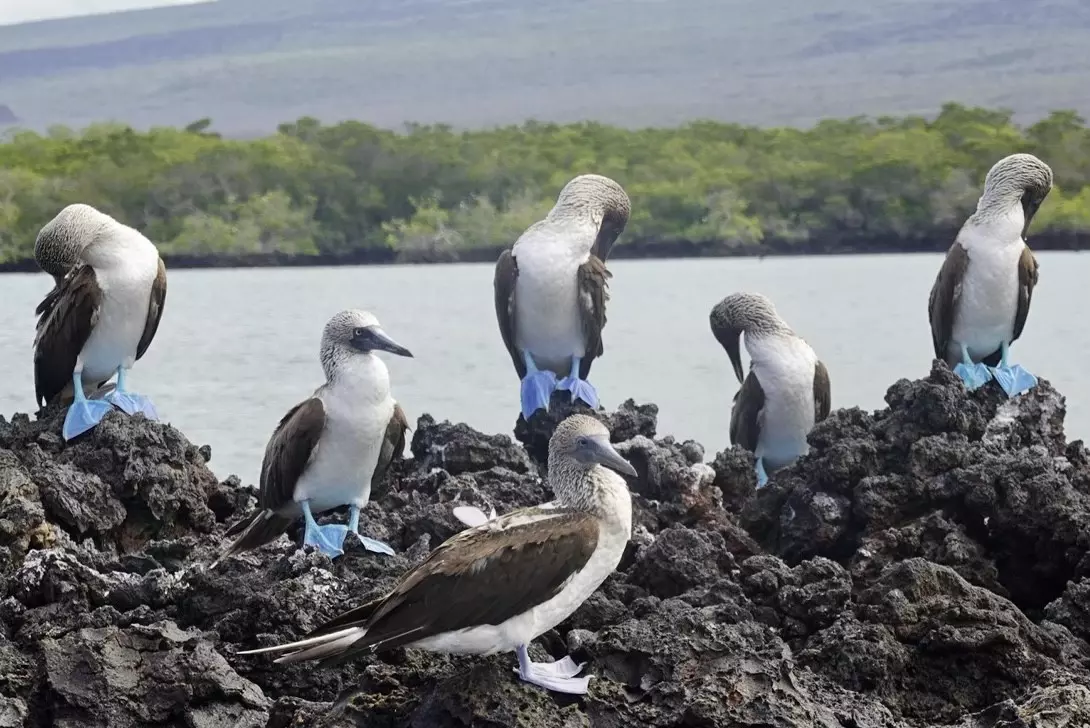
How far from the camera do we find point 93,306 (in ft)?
22.8

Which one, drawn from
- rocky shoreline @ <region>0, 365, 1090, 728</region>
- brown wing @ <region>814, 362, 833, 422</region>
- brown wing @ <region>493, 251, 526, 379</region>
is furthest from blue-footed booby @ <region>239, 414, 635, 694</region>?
brown wing @ <region>814, 362, 833, 422</region>

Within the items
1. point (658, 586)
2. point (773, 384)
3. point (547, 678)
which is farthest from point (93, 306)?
point (547, 678)

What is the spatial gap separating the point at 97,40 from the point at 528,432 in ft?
46.8

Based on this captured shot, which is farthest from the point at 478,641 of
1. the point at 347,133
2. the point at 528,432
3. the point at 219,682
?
the point at 347,133

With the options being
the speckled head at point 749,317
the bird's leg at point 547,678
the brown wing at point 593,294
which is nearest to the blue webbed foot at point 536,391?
the brown wing at point 593,294

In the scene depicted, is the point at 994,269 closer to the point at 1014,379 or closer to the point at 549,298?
the point at 1014,379

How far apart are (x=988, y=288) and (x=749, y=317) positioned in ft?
4.27

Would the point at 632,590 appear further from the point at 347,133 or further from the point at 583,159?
the point at 347,133

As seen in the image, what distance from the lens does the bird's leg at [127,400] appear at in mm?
7074

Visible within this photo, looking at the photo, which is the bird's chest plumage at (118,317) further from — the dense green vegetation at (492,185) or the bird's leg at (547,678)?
the dense green vegetation at (492,185)

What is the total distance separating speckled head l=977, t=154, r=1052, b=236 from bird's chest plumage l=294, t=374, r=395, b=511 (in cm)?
355

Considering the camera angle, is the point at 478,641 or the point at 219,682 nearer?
the point at 478,641

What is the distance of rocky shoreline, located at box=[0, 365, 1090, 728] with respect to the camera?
13.9 feet

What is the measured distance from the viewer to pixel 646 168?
55.5 feet
